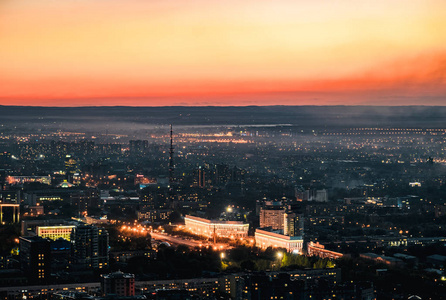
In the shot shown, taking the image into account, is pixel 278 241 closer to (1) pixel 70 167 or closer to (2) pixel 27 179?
(2) pixel 27 179

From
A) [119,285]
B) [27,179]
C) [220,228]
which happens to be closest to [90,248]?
[119,285]

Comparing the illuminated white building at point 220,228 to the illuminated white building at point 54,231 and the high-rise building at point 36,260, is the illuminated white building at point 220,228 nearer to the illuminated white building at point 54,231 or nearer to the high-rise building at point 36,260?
the illuminated white building at point 54,231

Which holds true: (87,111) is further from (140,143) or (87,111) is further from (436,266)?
(436,266)

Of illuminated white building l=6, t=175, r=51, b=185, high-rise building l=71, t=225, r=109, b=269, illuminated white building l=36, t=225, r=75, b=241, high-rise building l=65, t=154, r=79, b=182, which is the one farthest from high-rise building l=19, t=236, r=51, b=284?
high-rise building l=65, t=154, r=79, b=182

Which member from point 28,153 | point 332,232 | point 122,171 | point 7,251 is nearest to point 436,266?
point 332,232

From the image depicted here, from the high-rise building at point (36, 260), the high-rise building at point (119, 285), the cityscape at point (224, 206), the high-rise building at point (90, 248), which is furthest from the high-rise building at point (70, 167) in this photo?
the high-rise building at point (119, 285)

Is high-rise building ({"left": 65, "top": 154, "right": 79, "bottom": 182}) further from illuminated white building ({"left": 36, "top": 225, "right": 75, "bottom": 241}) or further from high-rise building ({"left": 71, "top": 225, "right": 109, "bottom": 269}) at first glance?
high-rise building ({"left": 71, "top": 225, "right": 109, "bottom": 269})

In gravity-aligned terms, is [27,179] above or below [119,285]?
below
